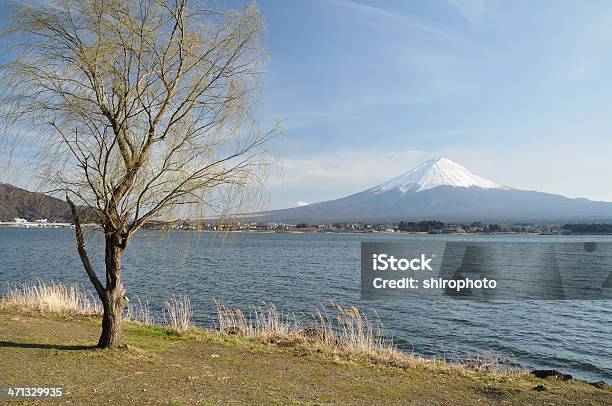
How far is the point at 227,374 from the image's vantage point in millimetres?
8031

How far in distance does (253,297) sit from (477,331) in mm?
11619

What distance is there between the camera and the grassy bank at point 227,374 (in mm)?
6828

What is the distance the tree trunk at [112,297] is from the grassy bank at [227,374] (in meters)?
0.28

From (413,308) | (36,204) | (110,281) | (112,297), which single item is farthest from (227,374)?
(413,308)

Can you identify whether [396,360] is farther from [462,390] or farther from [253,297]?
[253,297]

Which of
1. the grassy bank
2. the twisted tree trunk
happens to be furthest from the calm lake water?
the grassy bank

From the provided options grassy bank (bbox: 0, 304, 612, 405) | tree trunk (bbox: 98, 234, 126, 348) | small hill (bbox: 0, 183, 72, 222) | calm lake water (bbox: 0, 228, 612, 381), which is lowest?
calm lake water (bbox: 0, 228, 612, 381)

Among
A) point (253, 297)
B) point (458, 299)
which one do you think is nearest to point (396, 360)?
point (253, 297)

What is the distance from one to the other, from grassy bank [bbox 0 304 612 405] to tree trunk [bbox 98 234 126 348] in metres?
0.28

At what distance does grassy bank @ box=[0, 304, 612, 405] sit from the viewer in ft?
22.4

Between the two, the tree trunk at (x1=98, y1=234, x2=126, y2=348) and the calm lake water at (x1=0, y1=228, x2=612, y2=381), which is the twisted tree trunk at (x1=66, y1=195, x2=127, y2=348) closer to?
the tree trunk at (x1=98, y1=234, x2=126, y2=348)

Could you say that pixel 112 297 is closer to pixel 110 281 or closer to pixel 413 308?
pixel 110 281

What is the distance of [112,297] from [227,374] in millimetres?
2350

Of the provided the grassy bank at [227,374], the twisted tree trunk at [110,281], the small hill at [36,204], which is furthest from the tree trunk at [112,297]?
the small hill at [36,204]
